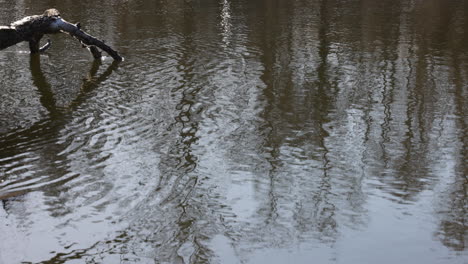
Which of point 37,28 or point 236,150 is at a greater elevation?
point 37,28

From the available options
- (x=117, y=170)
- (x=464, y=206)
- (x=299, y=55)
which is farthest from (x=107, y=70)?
(x=464, y=206)

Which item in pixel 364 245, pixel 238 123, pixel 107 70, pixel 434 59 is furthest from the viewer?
pixel 434 59

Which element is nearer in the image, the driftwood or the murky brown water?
the murky brown water

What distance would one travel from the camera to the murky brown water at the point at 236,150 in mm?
5918

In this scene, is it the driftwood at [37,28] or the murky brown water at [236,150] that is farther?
the driftwood at [37,28]

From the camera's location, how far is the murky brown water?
19.4 ft

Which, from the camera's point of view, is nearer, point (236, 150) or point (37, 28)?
point (236, 150)

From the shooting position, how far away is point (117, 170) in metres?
7.39

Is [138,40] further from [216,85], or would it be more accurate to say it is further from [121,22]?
[216,85]

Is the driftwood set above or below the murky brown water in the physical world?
above

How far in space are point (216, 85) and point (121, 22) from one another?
661cm

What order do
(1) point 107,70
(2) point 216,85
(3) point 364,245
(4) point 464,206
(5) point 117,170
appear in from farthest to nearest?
(1) point 107,70 → (2) point 216,85 → (5) point 117,170 → (4) point 464,206 → (3) point 364,245

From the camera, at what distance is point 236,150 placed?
8.05 m

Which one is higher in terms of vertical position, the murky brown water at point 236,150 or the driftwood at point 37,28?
the driftwood at point 37,28
